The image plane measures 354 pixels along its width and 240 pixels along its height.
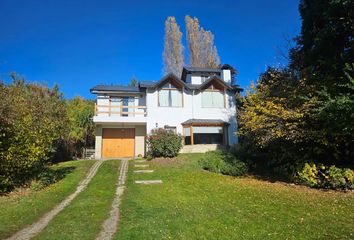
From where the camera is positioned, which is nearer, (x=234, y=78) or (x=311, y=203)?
(x=311, y=203)

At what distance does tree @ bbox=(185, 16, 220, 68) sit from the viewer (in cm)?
3797

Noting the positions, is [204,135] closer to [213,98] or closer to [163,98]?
[213,98]

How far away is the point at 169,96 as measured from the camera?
25.6 meters

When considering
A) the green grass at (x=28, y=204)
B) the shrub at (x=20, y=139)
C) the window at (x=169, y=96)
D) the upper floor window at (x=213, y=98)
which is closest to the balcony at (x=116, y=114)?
the window at (x=169, y=96)

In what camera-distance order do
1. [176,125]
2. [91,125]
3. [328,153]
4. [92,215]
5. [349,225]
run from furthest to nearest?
[91,125]
[176,125]
[328,153]
[92,215]
[349,225]

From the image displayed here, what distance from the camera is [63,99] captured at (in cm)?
2767

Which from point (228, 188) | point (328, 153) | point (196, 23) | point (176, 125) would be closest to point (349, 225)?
point (228, 188)

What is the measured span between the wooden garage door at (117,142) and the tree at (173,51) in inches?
579

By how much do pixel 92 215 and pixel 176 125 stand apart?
56.5 feet

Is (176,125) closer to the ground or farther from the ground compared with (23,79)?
closer to the ground

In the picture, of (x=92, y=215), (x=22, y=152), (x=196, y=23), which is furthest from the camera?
(x=196, y=23)

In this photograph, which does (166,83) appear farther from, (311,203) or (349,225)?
(349,225)

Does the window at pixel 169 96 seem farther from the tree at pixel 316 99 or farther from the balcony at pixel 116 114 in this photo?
the tree at pixel 316 99

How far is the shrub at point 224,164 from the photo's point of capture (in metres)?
17.1
